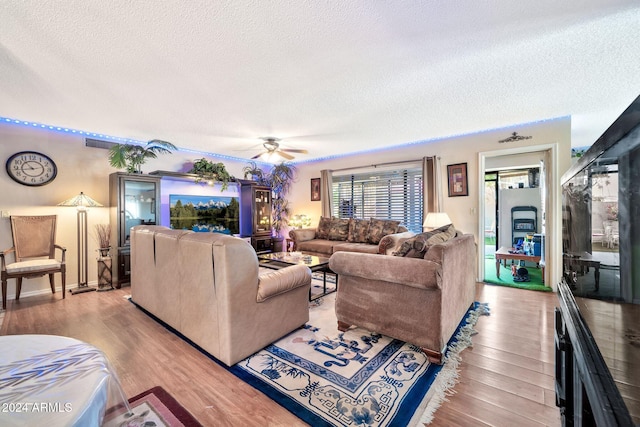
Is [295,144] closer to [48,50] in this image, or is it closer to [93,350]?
[48,50]

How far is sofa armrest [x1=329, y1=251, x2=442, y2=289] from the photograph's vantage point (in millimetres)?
1821

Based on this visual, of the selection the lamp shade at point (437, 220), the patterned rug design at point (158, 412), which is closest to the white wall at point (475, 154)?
the lamp shade at point (437, 220)

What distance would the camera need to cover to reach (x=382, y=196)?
18.0ft

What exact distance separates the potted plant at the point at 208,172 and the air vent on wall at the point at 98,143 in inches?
49.5

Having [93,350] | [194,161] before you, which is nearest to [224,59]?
[93,350]

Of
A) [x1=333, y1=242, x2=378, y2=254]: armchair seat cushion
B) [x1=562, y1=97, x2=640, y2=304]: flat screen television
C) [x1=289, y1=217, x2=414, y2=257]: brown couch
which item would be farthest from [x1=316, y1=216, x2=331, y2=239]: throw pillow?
[x1=562, y1=97, x2=640, y2=304]: flat screen television

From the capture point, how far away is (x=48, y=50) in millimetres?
1914

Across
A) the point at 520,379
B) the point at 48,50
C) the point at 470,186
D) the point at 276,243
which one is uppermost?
the point at 48,50

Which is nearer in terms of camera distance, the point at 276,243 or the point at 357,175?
the point at 357,175

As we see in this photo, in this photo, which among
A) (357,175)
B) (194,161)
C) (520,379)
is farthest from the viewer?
(357,175)

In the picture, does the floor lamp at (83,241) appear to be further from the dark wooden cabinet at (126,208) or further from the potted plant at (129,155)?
the potted plant at (129,155)

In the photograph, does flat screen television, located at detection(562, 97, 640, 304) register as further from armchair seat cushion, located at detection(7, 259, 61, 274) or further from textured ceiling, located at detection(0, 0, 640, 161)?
armchair seat cushion, located at detection(7, 259, 61, 274)

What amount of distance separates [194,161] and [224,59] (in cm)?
365

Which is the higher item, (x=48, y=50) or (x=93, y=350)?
(x=48, y=50)
